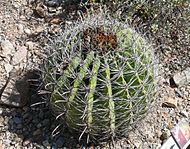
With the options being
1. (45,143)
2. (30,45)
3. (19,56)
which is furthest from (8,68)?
(45,143)

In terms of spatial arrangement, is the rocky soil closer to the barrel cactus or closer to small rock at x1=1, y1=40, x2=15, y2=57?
small rock at x1=1, y1=40, x2=15, y2=57

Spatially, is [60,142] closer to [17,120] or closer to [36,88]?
[17,120]

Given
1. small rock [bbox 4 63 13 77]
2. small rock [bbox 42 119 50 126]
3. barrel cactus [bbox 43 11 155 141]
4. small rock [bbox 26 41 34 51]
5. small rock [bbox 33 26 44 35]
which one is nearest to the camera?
barrel cactus [bbox 43 11 155 141]

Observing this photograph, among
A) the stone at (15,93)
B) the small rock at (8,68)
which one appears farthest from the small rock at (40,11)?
the stone at (15,93)

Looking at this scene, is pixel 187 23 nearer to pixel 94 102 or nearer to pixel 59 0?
pixel 59 0

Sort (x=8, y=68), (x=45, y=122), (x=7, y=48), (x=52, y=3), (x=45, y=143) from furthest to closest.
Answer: (x=52, y=3)
(x=7, y=48)
(x=8, y=68)
(x=45, y=122)
(x=45, y=143)

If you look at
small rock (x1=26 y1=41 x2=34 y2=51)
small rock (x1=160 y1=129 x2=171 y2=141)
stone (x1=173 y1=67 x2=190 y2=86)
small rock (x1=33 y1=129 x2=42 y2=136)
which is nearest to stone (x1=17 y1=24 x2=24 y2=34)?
small rock (x1=26 y1=41 x2=34 y2=51)
